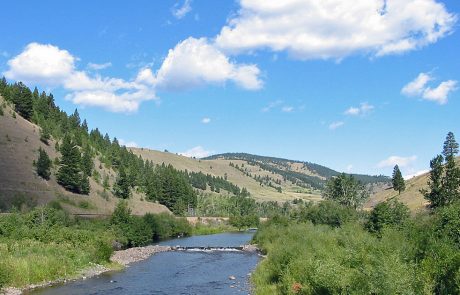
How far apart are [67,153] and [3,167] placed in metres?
21.6

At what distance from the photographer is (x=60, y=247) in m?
63.0

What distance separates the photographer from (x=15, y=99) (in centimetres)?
16262

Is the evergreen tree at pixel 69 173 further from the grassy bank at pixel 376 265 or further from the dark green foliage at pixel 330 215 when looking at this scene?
the grassy bank at pixel 376 265

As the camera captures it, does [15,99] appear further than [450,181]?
Yes

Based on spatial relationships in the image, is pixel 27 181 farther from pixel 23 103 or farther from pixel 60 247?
pixel 60 247

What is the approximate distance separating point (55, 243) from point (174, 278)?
1968 centimetres

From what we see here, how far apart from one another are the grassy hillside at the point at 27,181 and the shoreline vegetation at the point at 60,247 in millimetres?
10626

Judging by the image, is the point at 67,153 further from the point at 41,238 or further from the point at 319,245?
the point at 319,245

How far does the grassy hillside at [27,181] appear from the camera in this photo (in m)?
113

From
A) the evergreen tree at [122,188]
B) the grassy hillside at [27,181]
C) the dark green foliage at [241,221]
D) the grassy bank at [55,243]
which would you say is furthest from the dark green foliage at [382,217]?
the dark green foliage at [241,221]

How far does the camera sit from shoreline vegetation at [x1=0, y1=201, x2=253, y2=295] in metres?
50.3

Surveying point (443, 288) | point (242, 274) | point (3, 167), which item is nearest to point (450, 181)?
point (242, 274)

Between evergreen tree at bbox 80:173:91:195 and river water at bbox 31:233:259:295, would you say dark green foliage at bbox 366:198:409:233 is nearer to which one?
river water at bbox 31:233:259:295

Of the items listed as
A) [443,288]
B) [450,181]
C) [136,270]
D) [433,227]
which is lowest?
[136,270]
